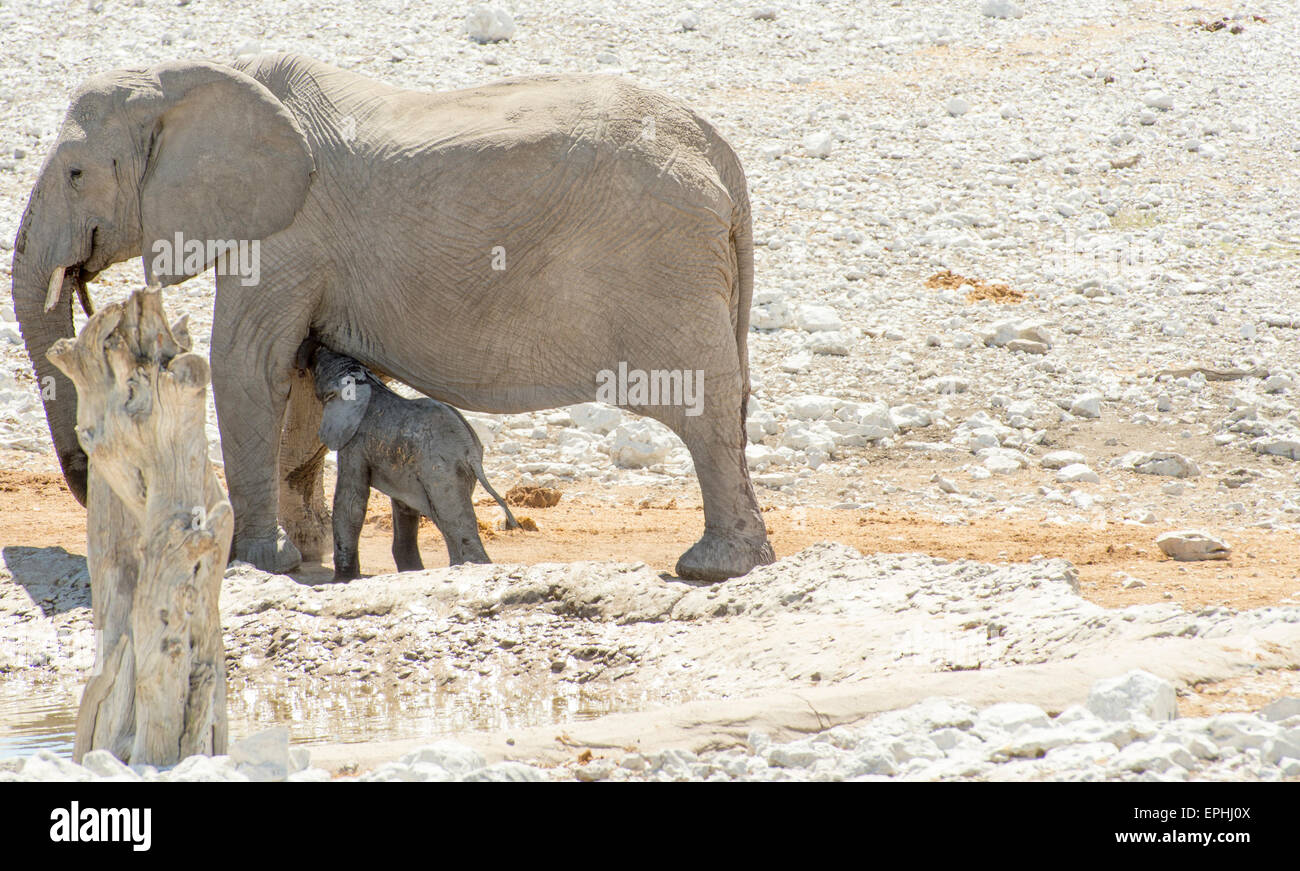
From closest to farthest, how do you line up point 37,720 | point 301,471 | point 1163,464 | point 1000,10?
point 37,720
point 301,471
point 1163,464
point 1000,10

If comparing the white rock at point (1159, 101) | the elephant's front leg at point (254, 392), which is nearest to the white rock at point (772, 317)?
the elephant's front leg at point (254, 392)

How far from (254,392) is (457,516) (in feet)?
3.99

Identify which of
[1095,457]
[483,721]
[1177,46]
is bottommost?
[483,721]

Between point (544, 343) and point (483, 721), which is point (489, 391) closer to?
point (544, 343)

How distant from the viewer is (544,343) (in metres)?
7.50

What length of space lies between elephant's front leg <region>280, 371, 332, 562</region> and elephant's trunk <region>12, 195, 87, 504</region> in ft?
4.00

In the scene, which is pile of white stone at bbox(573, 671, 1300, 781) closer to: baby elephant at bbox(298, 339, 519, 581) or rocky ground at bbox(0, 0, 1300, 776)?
rocky ground at bbox(0, 0, 1300, 776)

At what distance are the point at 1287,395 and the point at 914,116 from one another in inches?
320

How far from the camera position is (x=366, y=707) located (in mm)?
6121

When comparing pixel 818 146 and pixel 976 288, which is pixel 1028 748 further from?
pixel 818 146

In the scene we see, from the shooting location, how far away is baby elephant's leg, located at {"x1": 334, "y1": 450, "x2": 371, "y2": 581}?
24.7 ft

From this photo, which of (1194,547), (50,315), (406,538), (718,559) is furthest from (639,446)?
(50,315)
